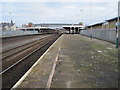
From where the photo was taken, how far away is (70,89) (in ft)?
20.2

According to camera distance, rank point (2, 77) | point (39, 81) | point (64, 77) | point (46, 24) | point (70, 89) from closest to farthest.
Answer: point (70, 89), point (39, 81), point (64, 77), point (2, 77), point (46, 24)

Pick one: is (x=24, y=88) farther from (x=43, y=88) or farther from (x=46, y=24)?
(x=46, y=24)

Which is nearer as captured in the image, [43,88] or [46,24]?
[43,88]

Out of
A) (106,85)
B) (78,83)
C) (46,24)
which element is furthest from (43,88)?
(46,24)

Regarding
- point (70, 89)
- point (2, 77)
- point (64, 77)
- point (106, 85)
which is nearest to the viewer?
point (70, 89)

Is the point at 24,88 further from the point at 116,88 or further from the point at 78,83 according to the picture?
the point at 116,88

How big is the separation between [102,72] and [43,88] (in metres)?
3.55

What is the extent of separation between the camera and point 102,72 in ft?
28.6

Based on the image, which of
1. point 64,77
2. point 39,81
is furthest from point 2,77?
point 64,77

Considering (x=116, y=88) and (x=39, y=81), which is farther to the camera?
(x=39, y=81)

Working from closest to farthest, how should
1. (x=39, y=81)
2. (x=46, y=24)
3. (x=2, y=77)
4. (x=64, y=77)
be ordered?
(x=39, y=81) → (x=64, y=77) → (x=2, y=77) → (x=46, y=24)

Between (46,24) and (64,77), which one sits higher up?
(46,24)

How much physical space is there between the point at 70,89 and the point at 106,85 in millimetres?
1421

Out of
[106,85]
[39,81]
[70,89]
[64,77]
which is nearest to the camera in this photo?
[70,89]
